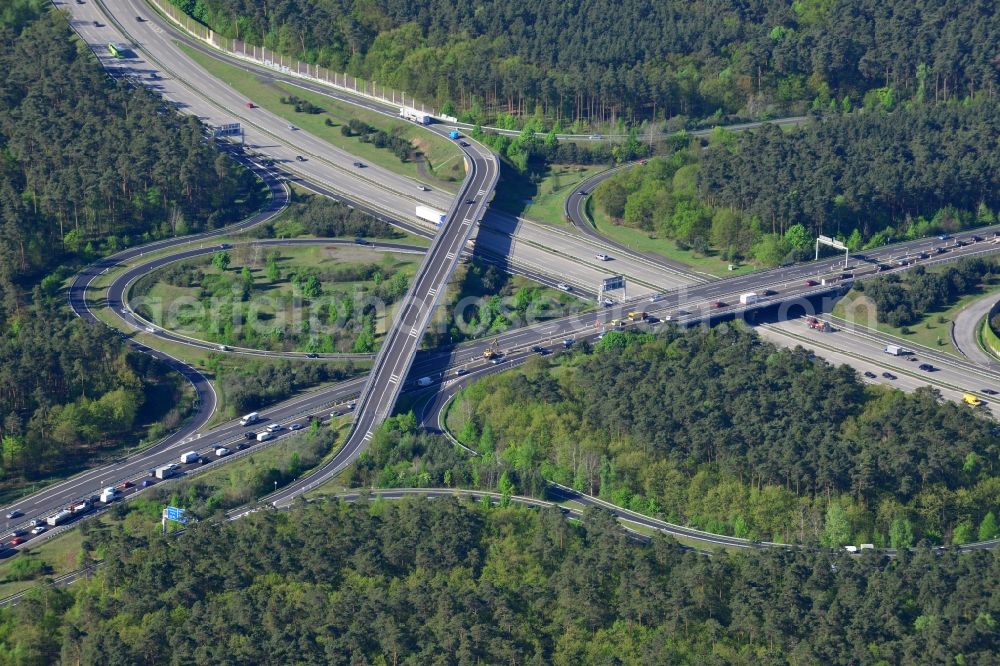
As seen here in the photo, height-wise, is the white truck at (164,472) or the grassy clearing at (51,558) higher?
the white truck at (164,472)

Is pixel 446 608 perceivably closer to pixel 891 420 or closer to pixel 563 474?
pixel 563 474

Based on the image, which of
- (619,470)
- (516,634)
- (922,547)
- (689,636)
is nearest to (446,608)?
(516,634)

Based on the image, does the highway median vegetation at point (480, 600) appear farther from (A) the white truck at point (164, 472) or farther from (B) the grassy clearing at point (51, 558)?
(A) the white truck at point (164, 472)

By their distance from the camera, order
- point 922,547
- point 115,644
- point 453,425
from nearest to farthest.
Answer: point 115,644, point 922,547, point 453,425

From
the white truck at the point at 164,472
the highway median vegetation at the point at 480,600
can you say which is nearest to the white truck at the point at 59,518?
the white truck at the point at 164,472

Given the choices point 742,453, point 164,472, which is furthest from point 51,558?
point 742,453
